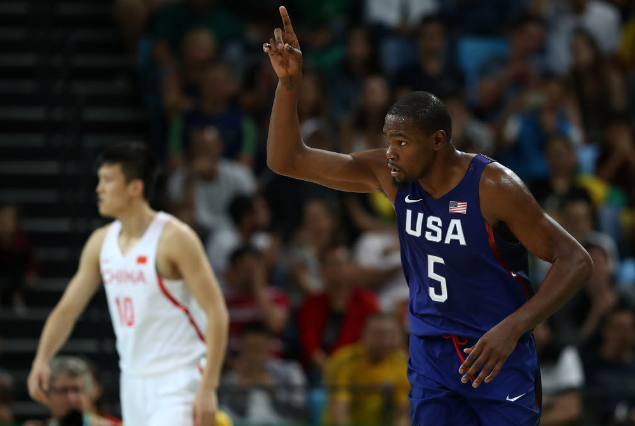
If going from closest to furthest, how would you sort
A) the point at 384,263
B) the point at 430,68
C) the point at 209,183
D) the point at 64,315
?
the point at 64,315 < the point at 384,263 < the point at 209,183 < the point at 430,68

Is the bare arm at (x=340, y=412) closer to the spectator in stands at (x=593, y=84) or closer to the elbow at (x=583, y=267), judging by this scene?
the elbow at (x=583, y=267)

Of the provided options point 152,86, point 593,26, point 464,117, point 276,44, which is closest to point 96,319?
point 152,86

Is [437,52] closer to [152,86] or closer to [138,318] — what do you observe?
[152,86]

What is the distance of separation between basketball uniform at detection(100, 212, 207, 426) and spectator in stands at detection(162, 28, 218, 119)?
584 cm

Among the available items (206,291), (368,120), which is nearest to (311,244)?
(368,120)

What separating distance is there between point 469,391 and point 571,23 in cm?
904

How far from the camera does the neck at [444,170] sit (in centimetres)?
493

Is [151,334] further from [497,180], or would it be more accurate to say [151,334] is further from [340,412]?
[340,412]

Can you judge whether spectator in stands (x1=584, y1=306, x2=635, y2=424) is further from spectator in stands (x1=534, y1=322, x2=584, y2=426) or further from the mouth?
the mouth

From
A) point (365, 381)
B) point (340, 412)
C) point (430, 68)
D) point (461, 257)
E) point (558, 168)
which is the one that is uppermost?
point (430, 68)

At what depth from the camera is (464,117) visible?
1135 centimetres

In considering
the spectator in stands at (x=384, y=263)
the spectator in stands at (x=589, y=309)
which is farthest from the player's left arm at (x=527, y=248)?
the spectator in stands at (x=384, y=263)

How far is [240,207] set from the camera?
10.7 meters

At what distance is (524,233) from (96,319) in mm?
Answer: 6356
